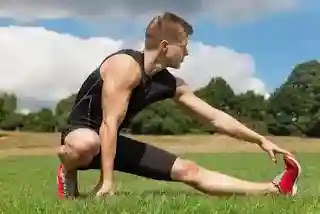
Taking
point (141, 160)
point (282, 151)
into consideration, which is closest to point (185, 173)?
point (141, 160)

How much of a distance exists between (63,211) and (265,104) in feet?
288

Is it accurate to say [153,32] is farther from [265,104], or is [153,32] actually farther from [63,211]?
[265,104]

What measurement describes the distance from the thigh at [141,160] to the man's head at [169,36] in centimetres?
92

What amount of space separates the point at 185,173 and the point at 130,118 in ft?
2.41

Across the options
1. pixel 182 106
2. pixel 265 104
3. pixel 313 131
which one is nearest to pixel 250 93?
pixel 265 104

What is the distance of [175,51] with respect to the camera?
645cm

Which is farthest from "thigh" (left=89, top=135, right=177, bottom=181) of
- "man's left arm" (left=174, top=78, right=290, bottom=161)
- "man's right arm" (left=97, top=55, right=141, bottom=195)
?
"man's right arm" (left=97, top=55, right=141, bottom=195)

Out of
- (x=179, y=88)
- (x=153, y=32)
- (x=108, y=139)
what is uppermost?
(x=153, y=32)

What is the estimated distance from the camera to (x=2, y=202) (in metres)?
5.11

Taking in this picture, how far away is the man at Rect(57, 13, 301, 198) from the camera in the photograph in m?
6.18

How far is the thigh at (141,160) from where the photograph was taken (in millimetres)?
6848

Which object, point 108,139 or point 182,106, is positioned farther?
point 182,106

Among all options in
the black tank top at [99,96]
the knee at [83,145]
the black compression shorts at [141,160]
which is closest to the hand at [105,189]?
the knee at [83,145]

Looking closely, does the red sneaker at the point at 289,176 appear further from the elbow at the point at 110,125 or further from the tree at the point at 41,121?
the tree at the point at 41,121
